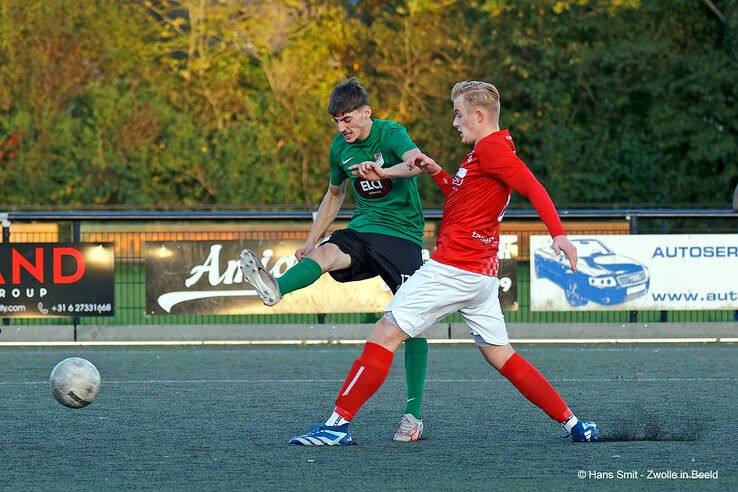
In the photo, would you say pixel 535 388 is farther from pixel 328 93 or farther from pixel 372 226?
A: pixel 328 93

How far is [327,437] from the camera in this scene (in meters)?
7.31

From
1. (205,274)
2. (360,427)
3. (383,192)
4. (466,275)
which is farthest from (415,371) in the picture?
(205,274)

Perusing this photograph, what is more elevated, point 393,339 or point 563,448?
point 393,339

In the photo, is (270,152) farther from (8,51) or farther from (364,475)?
(364,475)

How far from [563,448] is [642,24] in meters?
29.5

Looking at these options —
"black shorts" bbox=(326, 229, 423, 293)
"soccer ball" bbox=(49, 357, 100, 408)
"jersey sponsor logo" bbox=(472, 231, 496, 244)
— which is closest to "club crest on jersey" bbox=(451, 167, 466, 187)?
"jersey sponsor logo" bbox=(472, 231, 496, 244)

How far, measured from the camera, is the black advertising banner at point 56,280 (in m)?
13.9

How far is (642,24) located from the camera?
3541cm

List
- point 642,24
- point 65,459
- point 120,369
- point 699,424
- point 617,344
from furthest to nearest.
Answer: point 642,24
point 617,344
point 120,369
point 699,424
point 65,459

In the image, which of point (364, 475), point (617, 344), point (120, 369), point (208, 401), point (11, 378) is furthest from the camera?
point (617, 344)

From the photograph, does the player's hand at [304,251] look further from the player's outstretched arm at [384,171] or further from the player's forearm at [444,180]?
the player's forearm at [444,180]

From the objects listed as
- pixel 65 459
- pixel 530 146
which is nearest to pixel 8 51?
pixel 530 146

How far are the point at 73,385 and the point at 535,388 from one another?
2.72 meters

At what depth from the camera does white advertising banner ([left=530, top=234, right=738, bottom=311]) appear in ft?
46.8
